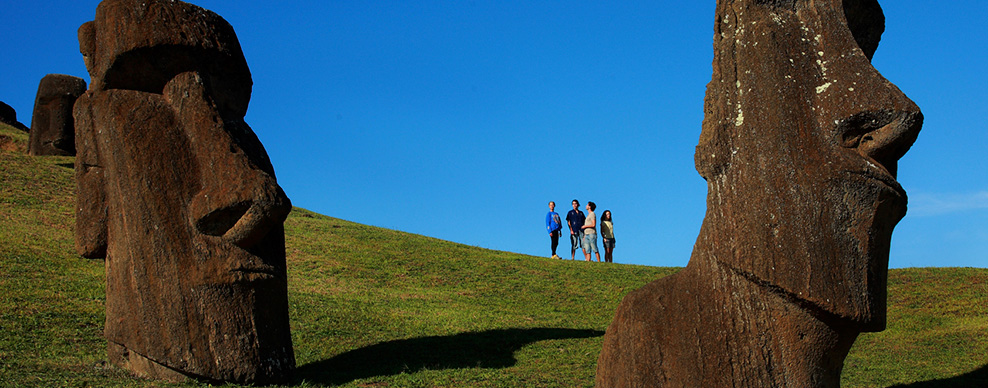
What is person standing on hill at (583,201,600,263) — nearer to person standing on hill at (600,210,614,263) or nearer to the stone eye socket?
person standing on hill at (600,210,614,263)

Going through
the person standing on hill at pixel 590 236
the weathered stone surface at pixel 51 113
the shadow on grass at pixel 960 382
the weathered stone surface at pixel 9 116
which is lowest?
the shadow on grass at pixel 960 382

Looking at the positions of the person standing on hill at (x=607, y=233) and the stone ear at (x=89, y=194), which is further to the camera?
the person standing on hill at (x=607, y=233)

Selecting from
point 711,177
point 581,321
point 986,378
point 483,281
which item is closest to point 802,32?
point 711,177

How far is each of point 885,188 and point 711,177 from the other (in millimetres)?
1035

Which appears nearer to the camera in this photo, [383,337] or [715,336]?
[715,336]

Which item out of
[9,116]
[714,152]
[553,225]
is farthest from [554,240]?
[9,116]

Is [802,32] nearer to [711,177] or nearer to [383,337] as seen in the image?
[711,177]

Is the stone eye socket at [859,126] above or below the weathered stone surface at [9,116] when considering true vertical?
below

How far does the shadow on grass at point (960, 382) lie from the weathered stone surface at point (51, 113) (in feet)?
73.4

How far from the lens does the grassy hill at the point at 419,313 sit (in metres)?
9.20

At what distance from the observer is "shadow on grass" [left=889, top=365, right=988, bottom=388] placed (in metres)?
8.76

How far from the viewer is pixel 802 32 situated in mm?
5645

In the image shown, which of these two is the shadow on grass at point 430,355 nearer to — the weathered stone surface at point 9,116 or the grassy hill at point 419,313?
the grassy hill at point 419,313

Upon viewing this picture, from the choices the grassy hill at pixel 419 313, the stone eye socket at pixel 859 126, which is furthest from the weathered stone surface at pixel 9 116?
the stone eye socket at pixel 859 126
